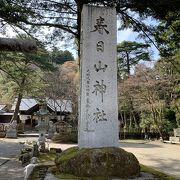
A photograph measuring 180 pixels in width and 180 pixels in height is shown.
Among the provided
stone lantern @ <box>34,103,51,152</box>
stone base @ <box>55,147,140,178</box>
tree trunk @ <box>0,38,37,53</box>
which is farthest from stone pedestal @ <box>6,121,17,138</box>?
tree trunk @ <box>0,38,37,53</box>

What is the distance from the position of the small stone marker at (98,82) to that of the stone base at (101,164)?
645 mm

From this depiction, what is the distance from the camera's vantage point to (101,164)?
675cm

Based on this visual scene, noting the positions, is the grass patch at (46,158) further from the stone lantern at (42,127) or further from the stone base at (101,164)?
the stone base at (101,164)

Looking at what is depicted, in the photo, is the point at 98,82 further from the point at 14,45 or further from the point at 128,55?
the point at 128,55

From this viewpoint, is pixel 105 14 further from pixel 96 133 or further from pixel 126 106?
pixel 126 106

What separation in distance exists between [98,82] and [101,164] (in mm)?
2010

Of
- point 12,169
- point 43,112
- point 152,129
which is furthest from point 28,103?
point 12,169

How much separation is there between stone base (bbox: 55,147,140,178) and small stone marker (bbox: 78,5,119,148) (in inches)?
25.4

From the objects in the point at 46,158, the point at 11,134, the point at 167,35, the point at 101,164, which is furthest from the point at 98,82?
the point at 11,134

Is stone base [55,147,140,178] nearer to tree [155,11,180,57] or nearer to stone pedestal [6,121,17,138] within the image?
tree [155,11,180,57]

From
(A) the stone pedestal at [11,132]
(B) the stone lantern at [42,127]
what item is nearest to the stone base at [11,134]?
(A) the stone pedestal at [11,132]

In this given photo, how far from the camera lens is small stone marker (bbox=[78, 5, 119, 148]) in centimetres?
759

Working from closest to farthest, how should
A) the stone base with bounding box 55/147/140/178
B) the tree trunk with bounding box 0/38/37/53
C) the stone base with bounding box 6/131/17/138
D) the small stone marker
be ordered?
the tree trunk with bounding box 0/38/37/53
the stone base with bounding box 55/147/140/178
the small stone marker
the stone base with bounding box 6/131/17/138

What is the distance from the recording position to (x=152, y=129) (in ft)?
96.6
